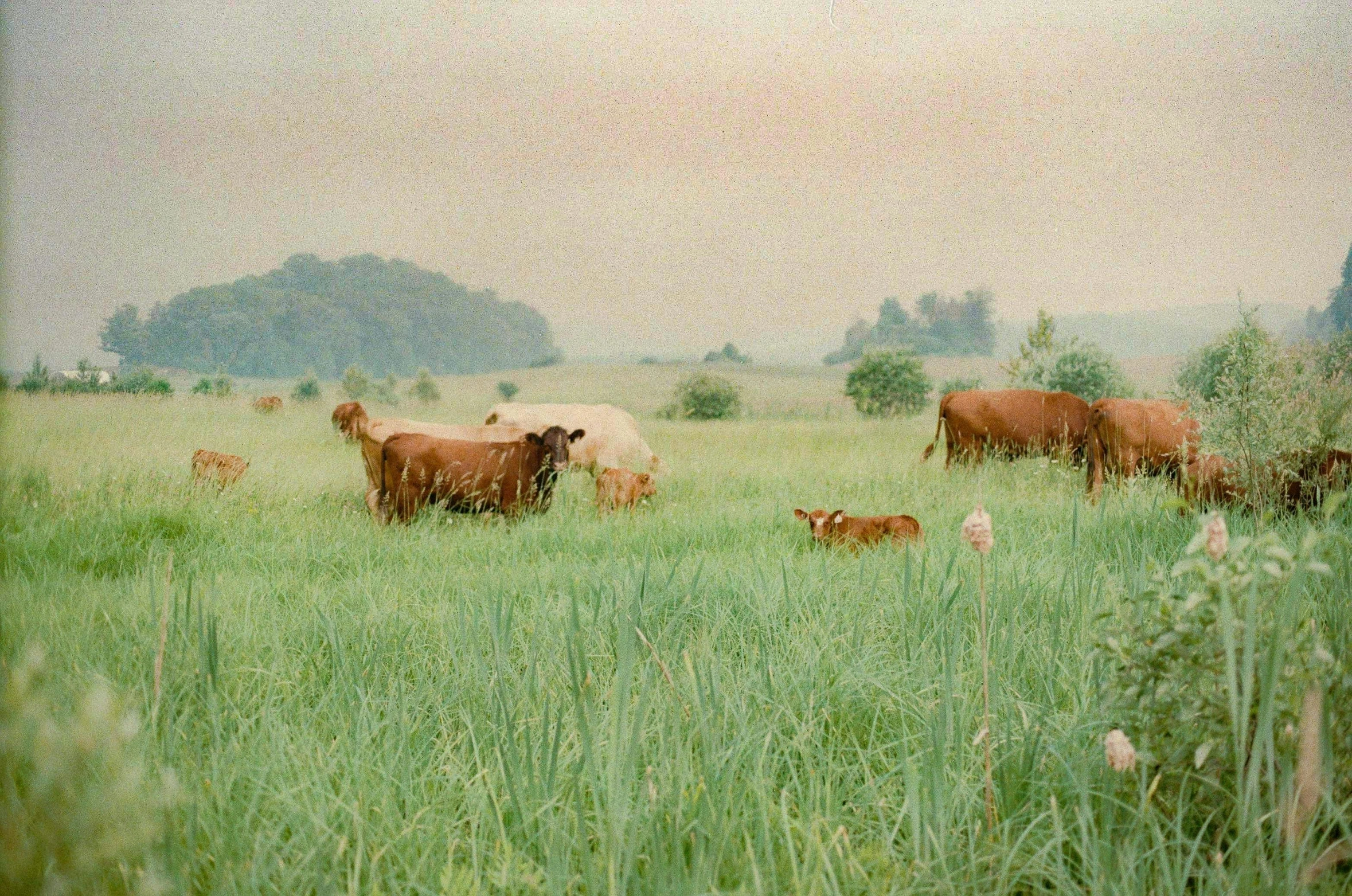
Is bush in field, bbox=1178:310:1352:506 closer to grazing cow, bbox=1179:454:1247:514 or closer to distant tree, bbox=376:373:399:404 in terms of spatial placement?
grazing cow, bbox=1179:454:1247:514

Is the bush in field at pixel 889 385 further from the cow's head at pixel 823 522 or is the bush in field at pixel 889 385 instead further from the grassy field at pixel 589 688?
the cow's head at pixel 823 522

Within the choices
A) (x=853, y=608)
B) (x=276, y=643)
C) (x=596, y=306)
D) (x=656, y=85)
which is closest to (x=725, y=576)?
(x=853, y=608)

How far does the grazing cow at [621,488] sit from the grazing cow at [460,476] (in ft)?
1.16

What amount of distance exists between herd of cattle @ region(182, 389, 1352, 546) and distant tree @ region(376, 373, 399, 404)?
1.81ft

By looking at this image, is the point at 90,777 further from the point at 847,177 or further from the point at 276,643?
the point at 847,177

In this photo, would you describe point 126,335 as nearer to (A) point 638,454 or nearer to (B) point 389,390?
(B) point 389,390

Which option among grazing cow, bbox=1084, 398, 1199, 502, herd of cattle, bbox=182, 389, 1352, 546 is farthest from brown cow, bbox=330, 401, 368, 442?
grazing cow, bbox=1084, 398, 1199, 502

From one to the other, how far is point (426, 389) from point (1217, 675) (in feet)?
24.4

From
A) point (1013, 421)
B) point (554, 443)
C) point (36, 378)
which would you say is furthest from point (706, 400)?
point (36, 378)

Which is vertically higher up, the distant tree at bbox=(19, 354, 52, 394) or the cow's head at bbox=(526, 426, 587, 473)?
the distant tree at bbox=(19, 354, 52, 394)

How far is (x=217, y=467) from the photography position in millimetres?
4766

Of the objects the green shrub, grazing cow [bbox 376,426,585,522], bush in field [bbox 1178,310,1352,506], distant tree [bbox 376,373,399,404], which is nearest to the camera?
bush in field [bbox 1178,310,1352,506]

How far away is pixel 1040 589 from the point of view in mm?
2678

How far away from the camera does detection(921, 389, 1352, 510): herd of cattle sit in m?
4.25
